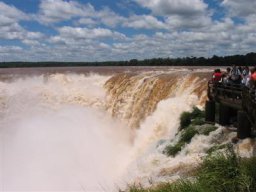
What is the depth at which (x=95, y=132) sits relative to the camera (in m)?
28.0

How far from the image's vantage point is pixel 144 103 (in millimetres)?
25594

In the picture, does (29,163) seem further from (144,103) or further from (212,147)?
(212,147)

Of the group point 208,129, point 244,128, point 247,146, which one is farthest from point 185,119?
point 247,146

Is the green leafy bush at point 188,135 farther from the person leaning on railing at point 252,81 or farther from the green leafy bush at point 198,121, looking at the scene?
the person leaning on railing at point 252,81

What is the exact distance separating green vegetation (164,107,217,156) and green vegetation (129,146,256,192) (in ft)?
16.4

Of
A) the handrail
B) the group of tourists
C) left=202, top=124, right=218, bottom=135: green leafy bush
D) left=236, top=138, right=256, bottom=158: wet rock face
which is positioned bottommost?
left=202, top=124, right=218, bottom=135: green leafy bush

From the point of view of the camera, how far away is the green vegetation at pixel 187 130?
1412cm

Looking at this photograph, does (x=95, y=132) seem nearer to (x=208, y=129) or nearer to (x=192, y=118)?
(x=192, y=118)

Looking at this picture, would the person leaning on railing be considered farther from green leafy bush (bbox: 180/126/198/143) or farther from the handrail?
green leafy bush (bbox: 180/126/198/143)

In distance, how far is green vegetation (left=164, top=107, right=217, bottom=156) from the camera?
1412 cm

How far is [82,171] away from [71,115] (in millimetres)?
13069

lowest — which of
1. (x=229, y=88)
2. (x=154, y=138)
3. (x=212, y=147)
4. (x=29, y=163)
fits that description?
(x=29, y=163)

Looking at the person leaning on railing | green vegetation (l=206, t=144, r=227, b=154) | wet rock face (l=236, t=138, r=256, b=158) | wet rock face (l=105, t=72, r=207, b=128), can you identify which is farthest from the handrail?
wet rock face (l=105, t=72, r=207, b=128)

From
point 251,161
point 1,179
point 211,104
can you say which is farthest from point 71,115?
point 251,161
